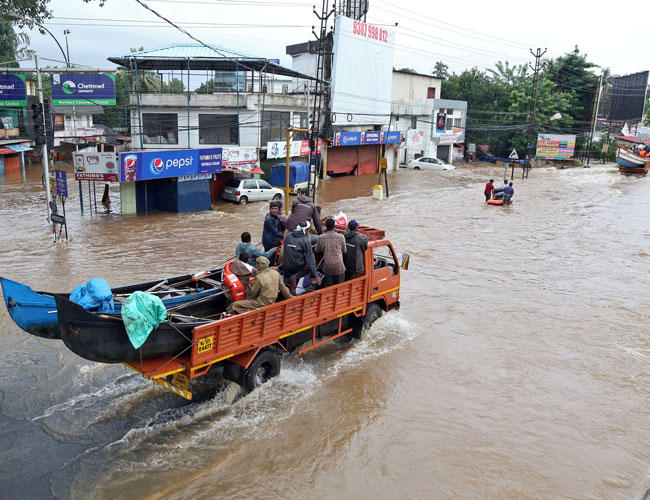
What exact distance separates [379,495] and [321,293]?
9.60 ft

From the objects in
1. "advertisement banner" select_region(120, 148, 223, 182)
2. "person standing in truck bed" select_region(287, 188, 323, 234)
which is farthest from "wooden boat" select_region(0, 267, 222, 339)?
"advertisement banner" select_region(120, 148, 223, 182)

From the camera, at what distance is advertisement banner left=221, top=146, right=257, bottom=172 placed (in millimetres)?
22422

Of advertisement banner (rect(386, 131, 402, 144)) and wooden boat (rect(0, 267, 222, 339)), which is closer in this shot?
wooden boat (rect(0, 267, 222, 339))

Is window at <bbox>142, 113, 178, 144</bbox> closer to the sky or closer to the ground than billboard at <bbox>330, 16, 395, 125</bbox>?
closer to the ground

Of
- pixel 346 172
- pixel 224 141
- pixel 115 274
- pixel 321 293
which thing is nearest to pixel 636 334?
pixel 321 293

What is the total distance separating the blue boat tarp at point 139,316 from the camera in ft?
17.9

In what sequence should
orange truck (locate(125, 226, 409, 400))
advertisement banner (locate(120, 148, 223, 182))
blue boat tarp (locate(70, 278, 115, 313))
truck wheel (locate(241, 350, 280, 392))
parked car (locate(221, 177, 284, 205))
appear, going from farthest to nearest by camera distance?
parked car (locate(221, 177, 284, 205)) → advertisement banner (locate(120, 148, 223, 182)) → truck wheel (locate(241, 350, 280, 392)) → orange truck (locate(125, 226, 409, 400)) → blue boat tarp (locate(70, 278, 115, 313))

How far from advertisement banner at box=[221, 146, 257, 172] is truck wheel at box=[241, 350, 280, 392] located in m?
16.2

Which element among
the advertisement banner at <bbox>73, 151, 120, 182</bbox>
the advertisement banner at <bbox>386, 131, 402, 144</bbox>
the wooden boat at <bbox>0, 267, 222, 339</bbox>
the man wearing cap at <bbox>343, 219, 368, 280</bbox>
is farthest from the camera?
the advertisement banner at <bbox>386, 131, 402, 144</bbox>

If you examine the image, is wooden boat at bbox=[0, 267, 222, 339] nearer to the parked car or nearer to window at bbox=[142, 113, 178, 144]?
the parked car

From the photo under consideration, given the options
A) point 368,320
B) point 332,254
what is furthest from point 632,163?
point 332,254

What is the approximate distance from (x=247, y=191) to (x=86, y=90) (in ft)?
26.9

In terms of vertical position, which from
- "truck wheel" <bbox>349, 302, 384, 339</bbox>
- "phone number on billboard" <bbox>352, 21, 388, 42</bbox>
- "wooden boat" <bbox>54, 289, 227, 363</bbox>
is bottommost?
"truck wheel" <bbox>349, 302, 384, 339</bbox>

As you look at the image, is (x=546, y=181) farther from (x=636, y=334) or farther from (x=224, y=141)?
(x=636, y=334)
